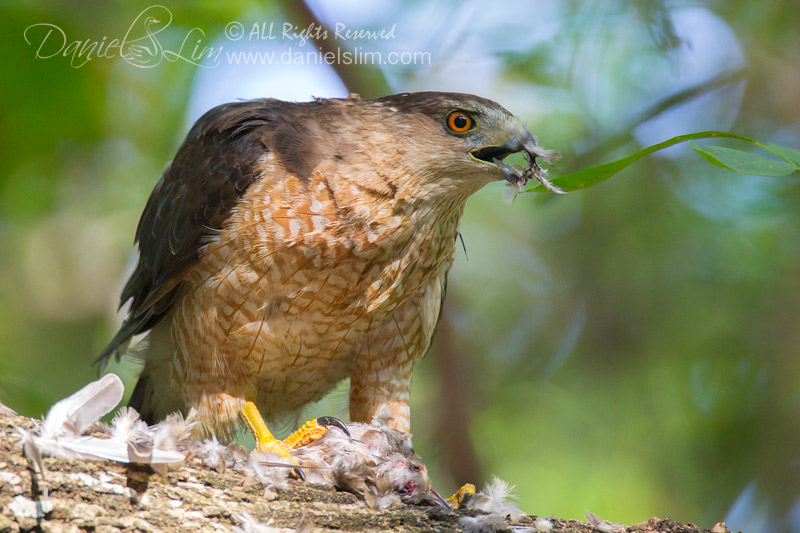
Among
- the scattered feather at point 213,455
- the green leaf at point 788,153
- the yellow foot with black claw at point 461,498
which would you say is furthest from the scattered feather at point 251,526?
the green leaf at point 788,153

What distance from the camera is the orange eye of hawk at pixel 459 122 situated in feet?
10.6

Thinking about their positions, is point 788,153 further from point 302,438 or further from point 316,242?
point 302,438

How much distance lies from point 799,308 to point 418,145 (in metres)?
3.89

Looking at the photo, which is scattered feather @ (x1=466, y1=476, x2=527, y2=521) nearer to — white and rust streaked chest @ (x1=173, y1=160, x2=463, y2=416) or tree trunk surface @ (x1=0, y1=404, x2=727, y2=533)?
tree trunk surface @ (x1=0, y1=404, x2=727, y2=533)

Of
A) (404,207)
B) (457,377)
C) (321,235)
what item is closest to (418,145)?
(404,207)

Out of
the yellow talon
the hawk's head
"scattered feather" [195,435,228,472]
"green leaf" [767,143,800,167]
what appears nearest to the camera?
"green leaf" [767,143,800,167]

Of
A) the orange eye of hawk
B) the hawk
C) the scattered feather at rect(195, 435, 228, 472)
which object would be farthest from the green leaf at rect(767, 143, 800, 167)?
the scattered feather at rect(195, 435, 228, 472)

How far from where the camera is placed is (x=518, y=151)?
314cm

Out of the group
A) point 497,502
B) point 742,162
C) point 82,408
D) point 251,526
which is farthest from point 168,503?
point 742,162

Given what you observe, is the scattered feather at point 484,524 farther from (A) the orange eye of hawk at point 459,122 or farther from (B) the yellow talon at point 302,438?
(A) the orange eye of hawk at point 459,122

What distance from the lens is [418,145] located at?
3.19 m

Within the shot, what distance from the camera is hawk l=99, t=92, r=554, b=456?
3072 mm

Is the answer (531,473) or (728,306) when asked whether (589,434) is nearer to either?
(531,473)

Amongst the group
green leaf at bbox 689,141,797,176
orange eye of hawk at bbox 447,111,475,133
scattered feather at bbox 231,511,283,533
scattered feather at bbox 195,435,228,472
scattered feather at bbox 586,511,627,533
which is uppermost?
orange eye of hawk at bbox 447,111,475,133
